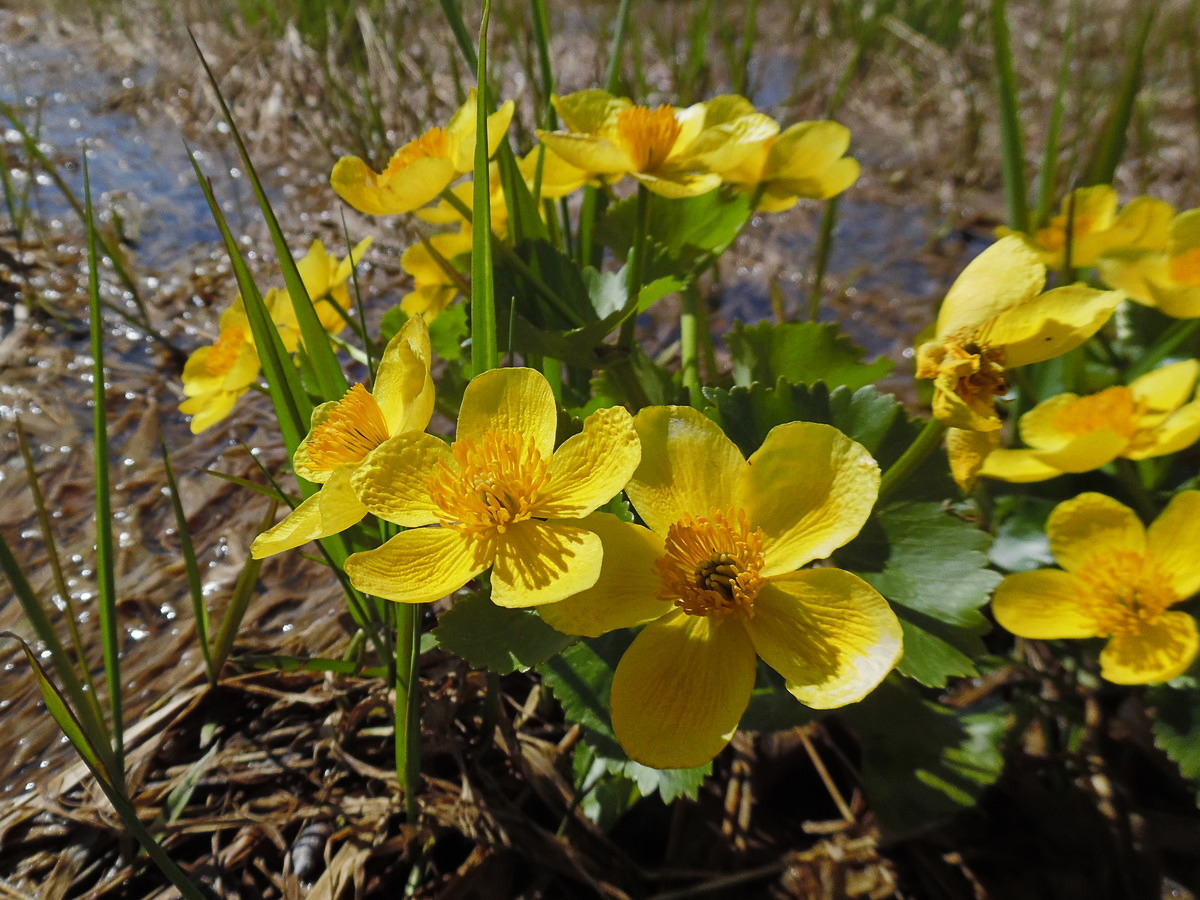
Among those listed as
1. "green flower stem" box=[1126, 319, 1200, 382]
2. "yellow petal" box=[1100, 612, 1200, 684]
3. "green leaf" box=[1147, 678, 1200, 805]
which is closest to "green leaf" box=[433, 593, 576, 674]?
"yellow petal" box=[1100, 612, 1200, 684]

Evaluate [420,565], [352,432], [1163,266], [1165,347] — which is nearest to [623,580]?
[420,565]

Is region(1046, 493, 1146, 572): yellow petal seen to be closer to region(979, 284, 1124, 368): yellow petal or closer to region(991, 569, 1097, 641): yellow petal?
region(991, 569, 1097, 641): yellow petal

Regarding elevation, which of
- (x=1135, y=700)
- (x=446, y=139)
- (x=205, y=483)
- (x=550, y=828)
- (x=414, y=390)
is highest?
(x=446, y=139)

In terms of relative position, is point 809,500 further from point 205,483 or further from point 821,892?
point 205,483

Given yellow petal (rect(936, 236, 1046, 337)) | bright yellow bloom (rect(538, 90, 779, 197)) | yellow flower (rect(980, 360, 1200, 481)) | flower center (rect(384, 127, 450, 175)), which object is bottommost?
yellow flower (rect(980, 360, 1200, 481))

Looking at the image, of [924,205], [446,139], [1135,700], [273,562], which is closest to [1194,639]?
[1135,700]

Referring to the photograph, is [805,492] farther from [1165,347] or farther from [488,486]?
[1165,347]

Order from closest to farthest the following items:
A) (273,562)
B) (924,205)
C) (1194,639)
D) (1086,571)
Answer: (1194,639), (1086,571), (273,562), (924,205)
